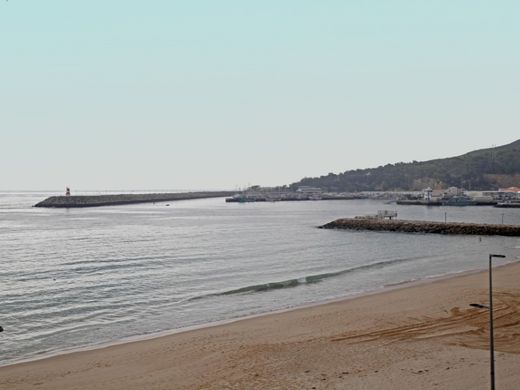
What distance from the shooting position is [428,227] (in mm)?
68062

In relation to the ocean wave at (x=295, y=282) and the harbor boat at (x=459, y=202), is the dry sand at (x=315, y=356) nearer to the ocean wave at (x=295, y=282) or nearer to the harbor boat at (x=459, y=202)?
the ocean wave at (x=295, y=282)

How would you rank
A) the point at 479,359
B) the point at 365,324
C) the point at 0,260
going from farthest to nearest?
the point at 0,260 → the point at 365,324 → the point at 479,359

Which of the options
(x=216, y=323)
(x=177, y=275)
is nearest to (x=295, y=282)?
(x=177, y=275)

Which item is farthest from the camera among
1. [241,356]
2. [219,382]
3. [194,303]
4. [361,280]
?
[361,280]

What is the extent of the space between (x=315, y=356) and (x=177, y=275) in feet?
61.6

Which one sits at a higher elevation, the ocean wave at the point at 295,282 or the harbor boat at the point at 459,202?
the harbor boat at the point at 459,202

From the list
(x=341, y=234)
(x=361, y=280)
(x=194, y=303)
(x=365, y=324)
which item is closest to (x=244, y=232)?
(x=341, y=234)

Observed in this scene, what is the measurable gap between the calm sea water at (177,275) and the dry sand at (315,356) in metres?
2.32

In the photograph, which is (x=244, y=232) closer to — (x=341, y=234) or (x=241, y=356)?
(x=341, y=234)

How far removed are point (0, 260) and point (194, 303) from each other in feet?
74.8

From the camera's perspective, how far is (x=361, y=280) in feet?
105

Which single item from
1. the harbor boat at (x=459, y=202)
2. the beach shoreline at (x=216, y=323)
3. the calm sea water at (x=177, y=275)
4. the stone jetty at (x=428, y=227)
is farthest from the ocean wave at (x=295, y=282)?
the harbor boat at (x=459, y=202)

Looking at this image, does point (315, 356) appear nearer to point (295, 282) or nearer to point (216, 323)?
point (216, 323)

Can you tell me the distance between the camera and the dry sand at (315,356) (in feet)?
45.2
